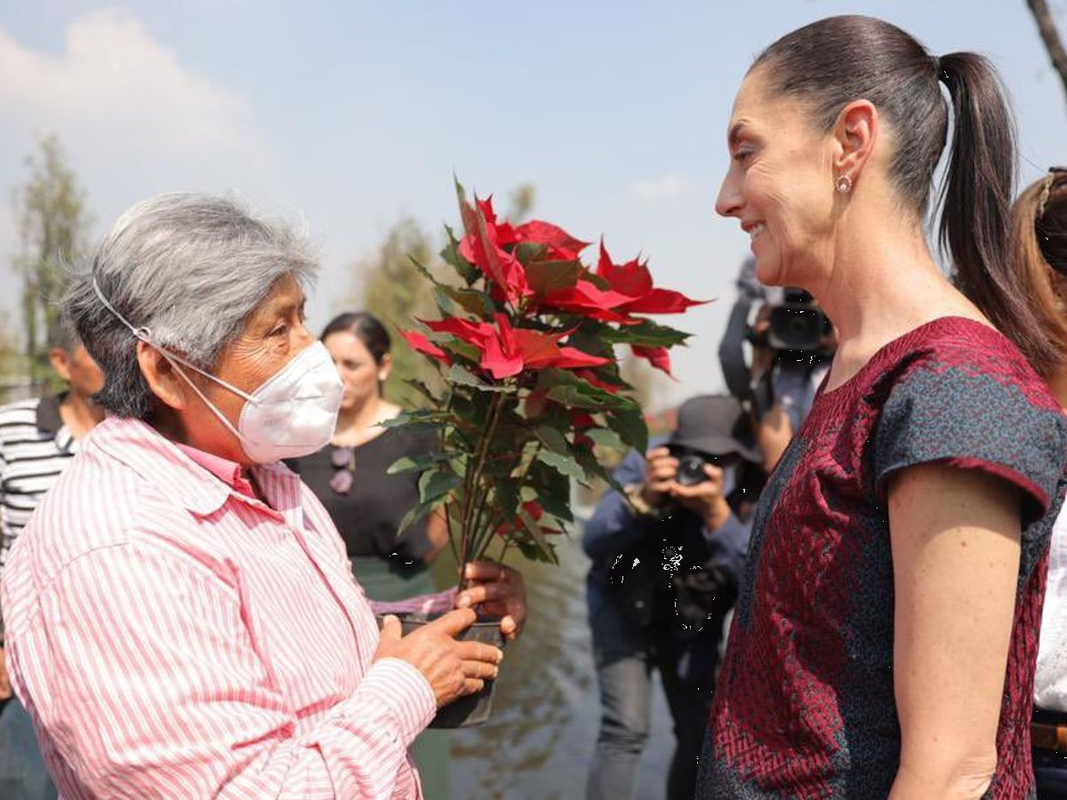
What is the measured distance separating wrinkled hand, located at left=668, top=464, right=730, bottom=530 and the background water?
1.08 meters

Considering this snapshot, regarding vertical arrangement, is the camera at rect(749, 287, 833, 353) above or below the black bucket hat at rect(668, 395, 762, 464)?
above

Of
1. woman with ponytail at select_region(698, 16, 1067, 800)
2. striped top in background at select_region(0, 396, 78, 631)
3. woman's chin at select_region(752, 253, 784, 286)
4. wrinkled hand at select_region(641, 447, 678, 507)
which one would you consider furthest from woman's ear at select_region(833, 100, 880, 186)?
striped top in background at select_region(0, 396, 78, 631)

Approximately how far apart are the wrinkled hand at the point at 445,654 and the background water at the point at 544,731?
6.66 ft

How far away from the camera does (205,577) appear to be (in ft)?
4.84

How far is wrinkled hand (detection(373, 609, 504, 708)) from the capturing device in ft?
5.55

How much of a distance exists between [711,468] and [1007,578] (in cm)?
245

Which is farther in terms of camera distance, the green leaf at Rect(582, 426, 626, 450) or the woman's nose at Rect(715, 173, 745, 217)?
the green leaf at Rect(582, 426, 626, 450)

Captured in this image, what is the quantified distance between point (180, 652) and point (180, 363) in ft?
1.62

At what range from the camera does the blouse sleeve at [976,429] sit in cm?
124

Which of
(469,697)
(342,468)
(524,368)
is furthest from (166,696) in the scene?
(342,468)

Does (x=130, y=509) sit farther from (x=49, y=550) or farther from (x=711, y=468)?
(x=711, y=468)

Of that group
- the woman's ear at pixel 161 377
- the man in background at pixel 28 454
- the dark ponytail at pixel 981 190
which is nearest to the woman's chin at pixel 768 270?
the dark ponytail at pixel 981 190

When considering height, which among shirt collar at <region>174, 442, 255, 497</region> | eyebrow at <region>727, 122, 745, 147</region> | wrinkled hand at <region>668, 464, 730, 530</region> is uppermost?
eyebrow at <region>727, 122, 745, 147</region>

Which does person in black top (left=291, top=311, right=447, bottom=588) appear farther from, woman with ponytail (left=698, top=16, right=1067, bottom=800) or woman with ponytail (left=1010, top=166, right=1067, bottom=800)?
woman with ponytail (left=698, top=16, right=1067, bottom=800)
